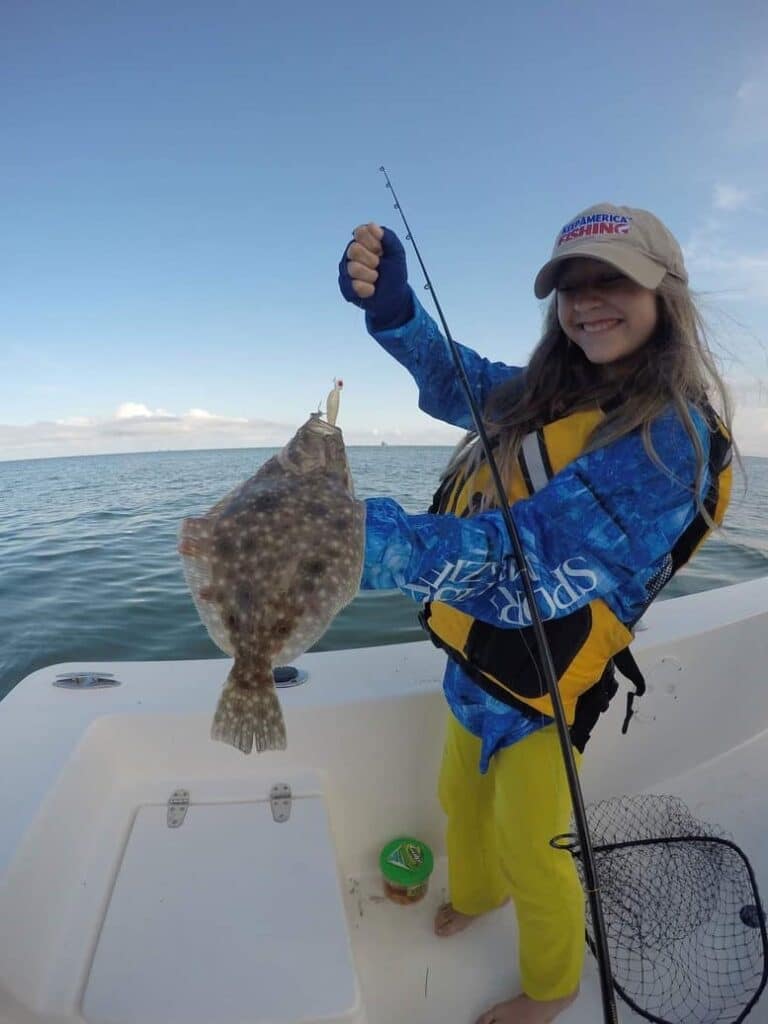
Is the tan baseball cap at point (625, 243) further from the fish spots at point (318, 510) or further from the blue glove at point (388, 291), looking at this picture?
the fish spots at point (318, 510)

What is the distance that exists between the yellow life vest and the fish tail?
0.81 meters

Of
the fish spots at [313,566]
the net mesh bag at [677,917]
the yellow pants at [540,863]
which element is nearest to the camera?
the fish spots at [313,566]

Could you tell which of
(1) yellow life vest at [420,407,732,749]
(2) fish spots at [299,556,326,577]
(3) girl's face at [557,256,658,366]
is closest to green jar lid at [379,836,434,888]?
(1) yellow life vest at [420,407,732,749]

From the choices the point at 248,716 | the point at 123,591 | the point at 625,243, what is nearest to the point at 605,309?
the point at 625,243

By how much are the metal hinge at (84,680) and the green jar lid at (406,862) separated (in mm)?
1582

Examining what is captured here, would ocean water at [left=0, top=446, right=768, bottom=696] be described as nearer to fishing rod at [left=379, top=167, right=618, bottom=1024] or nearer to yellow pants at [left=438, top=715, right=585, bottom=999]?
yellow pants at [left=438, top=715, right=585, bottom=999]

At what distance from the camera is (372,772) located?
2.87 meters

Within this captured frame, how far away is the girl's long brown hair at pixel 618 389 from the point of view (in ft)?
5.59

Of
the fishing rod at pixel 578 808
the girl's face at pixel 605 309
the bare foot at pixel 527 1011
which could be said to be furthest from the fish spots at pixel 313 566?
the bare foot at pixel 527 1011

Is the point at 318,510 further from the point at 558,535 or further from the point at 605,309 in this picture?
the point at 605,309

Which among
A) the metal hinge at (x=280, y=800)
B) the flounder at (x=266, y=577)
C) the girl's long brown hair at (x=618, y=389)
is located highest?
the girl's long brown hair at (x=618, y=389)

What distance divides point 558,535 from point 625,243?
3.21 ft

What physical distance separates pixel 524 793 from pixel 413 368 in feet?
5.82

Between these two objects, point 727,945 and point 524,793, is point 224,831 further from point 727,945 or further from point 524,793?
point 727,945
